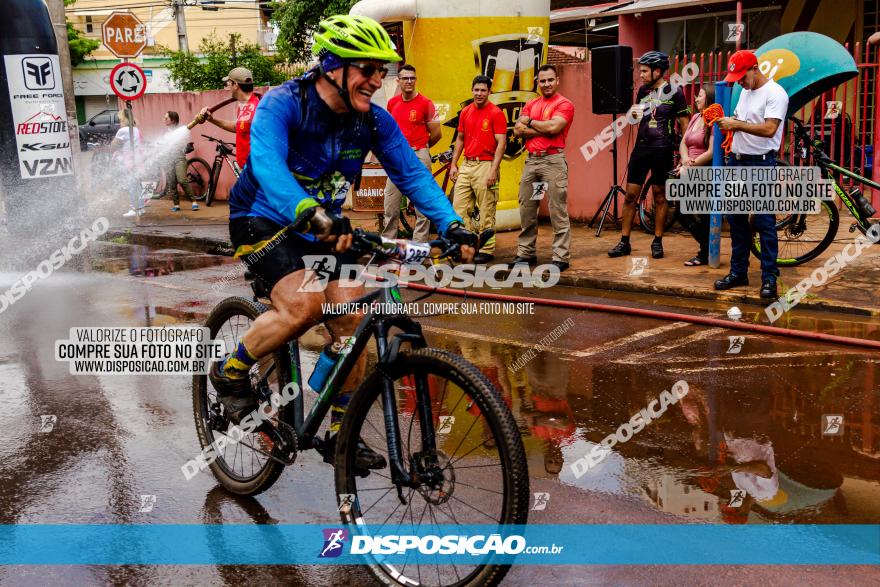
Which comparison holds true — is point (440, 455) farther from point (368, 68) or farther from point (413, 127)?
point (413, 127)

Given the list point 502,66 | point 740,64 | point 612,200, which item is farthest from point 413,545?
point 612,200

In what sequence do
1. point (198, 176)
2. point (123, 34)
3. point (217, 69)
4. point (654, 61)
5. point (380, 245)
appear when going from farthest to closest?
point (217, 69), point (198, 176), point (123, 34), point (654, 61), point (380, 245)

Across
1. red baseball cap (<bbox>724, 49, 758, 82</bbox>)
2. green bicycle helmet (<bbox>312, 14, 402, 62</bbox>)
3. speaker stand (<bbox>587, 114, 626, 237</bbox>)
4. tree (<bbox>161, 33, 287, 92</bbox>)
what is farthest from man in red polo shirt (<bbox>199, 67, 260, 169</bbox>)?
tree (<bbox>161, 33, 287, 92</bbox>)

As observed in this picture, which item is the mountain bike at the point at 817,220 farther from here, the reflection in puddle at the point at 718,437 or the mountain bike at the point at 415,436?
the mountain bike at the point at 415,436

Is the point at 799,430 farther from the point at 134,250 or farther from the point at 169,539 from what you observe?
the point at 134,250

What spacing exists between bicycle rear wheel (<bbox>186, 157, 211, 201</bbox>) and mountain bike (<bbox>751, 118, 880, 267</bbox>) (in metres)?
Result: 13.0

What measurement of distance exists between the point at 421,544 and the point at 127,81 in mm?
13677

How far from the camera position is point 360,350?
4035mm

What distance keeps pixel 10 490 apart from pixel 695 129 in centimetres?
823

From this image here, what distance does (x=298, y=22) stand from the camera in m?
27.7

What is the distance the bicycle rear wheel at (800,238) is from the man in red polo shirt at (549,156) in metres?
2.11

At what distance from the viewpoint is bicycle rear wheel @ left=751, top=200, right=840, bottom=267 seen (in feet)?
32.4

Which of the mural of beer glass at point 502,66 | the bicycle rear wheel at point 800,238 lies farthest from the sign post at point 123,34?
the bicycle rear wheel at point 800,238

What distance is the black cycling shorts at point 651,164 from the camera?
1062cm
